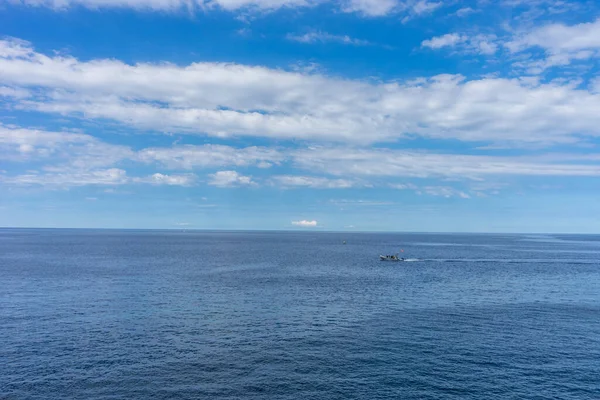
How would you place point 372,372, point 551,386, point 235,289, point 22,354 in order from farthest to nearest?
point 235,289
point 22,354
point 372,372
point 551,386

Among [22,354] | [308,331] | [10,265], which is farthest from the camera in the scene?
[10,265]

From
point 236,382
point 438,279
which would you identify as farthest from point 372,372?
point 438,279

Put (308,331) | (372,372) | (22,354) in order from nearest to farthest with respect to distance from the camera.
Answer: (372,372) < (22,354) < (308,331)

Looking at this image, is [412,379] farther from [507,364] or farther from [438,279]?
[438,279]

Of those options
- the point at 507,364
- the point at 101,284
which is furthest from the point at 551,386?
the point at 101,284

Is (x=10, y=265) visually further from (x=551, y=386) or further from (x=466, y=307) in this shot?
(x=551, y=386)

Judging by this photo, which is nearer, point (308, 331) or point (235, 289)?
point (308, 331)
